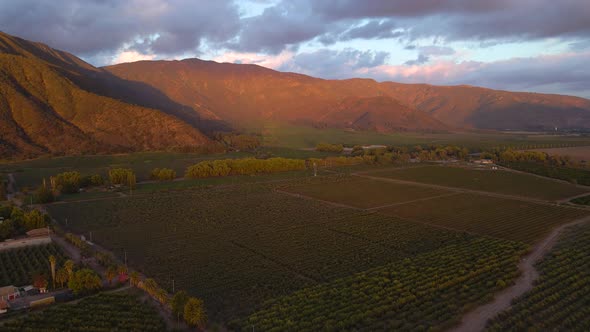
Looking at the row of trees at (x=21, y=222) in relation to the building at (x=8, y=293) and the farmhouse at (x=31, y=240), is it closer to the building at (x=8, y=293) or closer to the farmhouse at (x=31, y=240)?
the farmhouse at (x=31, y=240)

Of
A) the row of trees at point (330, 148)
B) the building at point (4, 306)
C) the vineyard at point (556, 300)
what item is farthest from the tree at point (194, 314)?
the row of trees at point (330, 148)

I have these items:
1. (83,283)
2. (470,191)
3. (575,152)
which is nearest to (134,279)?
(83,283)

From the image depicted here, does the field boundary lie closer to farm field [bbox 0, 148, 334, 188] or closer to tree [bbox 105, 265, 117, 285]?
farm field [bbox 0, 148, 334, 188]

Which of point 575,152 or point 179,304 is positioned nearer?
point 179,304

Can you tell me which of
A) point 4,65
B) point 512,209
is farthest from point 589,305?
point 4,65

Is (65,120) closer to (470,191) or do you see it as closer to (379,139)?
(470,191)
